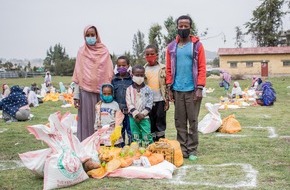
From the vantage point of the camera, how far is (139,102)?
19.4ft

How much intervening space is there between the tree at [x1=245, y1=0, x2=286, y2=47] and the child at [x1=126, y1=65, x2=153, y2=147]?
47.6m

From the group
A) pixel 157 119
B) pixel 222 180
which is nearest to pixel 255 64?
pixel 157 119

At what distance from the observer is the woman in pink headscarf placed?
238 inches

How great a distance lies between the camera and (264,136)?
795cm

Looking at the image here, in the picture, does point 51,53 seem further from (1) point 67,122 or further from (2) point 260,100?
(1) point 67,122

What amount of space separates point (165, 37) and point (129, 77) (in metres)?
40.3

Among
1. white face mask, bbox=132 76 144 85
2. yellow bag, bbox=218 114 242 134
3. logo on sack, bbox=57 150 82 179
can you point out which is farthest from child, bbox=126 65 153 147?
yellow bag, bbox=218 114 242 134

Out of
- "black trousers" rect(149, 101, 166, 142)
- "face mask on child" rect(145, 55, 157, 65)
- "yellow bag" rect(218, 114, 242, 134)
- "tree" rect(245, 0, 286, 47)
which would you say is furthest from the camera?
"tree" rect(245, 0, 286, 47)

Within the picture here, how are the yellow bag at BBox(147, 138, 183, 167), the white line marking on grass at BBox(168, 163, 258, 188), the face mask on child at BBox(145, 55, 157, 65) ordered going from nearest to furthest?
1. the white line marking on grass at BBox(168, 163, 258, 188)
2. the yellow bag at BBox(147, 138, 183, 167)
3. the face mask on child at BBox(145, 55, 157, 65)

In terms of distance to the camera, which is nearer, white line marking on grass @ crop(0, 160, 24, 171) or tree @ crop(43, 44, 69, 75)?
white line marking on grass @ crop(0, 160, 24, 171)

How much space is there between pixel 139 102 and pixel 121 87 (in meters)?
0.43

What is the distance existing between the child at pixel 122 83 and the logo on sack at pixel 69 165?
1426 millimetres

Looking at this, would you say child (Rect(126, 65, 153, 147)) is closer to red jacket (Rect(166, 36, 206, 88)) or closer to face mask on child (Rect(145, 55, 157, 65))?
face mask on child (Rect(145, 55, 157, 65))

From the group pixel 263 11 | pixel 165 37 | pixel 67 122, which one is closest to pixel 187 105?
pixel 67 122
